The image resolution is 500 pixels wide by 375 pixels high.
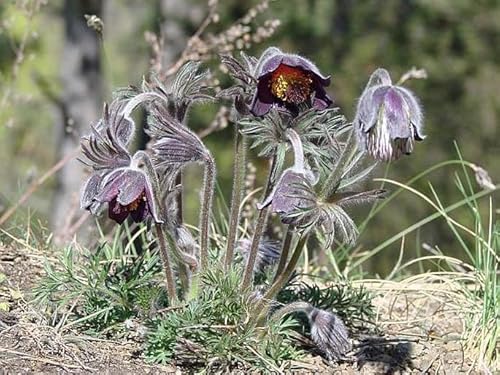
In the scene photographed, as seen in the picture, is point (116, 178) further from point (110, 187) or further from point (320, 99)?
point (320, 99)

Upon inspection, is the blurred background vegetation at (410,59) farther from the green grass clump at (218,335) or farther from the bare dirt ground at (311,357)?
the green grass clump at (218,335)

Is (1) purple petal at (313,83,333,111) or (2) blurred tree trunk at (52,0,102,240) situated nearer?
(1) purple petal at (313,83,333,111)

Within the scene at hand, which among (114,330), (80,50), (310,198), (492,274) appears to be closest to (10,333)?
(114,330)

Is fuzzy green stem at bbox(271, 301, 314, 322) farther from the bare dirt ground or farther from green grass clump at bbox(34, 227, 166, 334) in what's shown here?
green grass clump at bbox(34, 227, 166, 334)

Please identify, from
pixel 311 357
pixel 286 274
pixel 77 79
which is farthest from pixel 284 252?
pixel 77 79

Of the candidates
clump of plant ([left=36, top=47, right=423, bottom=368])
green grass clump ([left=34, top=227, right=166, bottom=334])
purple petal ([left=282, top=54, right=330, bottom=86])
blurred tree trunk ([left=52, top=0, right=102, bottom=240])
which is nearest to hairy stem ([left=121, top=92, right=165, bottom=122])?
clump of plant ([left=36, top=47, right=423, bottom=368])

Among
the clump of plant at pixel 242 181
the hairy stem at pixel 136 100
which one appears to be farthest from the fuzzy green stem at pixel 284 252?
the hairy stem at pixel 136 100
